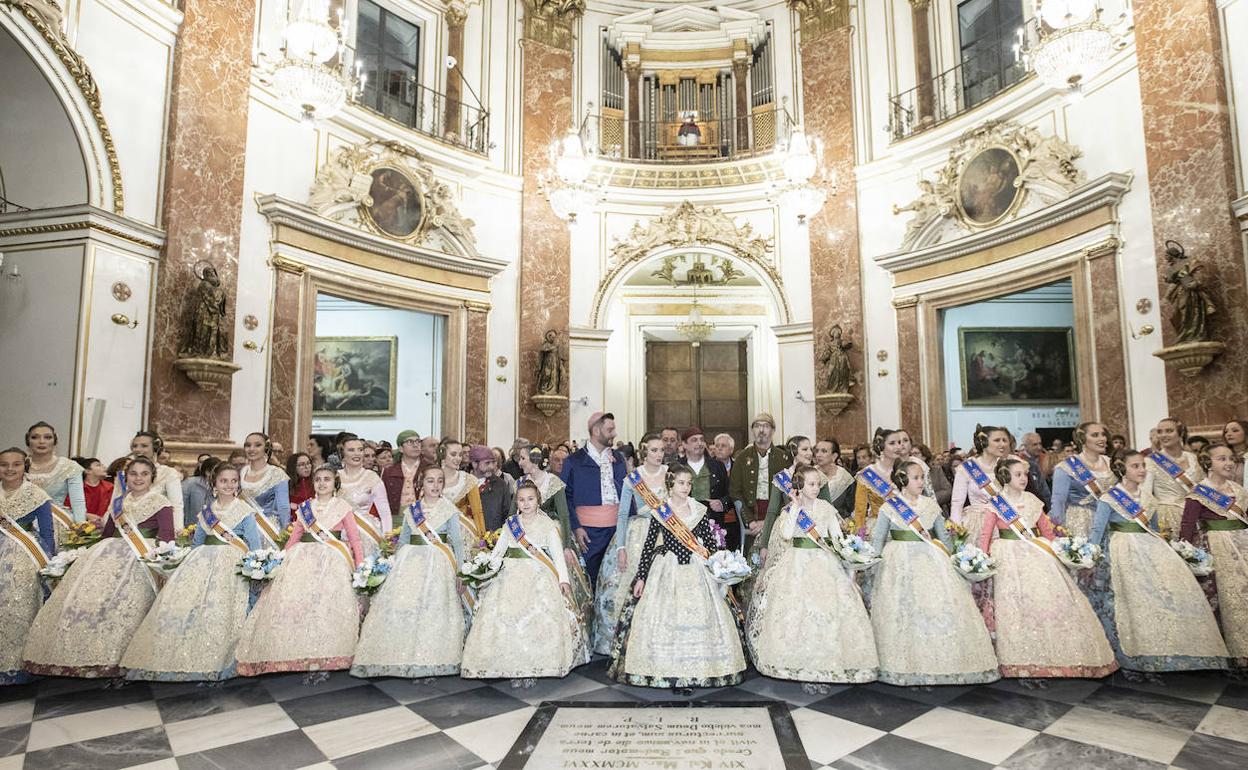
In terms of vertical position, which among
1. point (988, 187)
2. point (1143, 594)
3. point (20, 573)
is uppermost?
point (988, 187)

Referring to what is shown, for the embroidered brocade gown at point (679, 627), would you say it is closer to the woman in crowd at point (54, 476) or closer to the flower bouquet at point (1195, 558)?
the flower bouquet at point (1195, 558)

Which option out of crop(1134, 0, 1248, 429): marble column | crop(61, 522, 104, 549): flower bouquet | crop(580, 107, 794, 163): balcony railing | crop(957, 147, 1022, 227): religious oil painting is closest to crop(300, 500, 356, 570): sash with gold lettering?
crop(61, 522, 104, 549): flower bouquet

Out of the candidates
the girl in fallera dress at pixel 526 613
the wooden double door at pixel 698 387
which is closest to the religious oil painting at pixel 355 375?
the wooden double door at pixel 698 387

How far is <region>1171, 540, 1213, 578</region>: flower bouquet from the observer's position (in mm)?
4547

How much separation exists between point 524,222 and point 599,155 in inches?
73.4

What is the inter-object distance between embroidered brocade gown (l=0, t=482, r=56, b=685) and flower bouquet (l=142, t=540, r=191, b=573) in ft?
2.56

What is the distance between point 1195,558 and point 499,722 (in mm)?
4098

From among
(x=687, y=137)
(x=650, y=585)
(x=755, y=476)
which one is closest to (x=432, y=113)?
(x=687, y=137)

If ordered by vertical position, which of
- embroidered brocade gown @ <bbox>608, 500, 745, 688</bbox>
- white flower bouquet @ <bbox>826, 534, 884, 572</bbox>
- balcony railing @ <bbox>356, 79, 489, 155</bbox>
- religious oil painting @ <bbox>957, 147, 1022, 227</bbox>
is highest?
balcony railing @ <bbox>356, 79, 489, 155</bbox>

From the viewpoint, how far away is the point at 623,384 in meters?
15.5

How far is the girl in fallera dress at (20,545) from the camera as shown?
4.70 meters

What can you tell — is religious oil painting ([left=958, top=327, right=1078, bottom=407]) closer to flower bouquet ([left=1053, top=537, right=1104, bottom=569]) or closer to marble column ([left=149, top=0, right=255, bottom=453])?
flower bouquet ([left=1053, top=537, right=1104, bottom=569])

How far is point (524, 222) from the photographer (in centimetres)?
1216

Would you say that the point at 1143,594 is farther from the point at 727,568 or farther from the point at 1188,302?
the point at 1188,302
